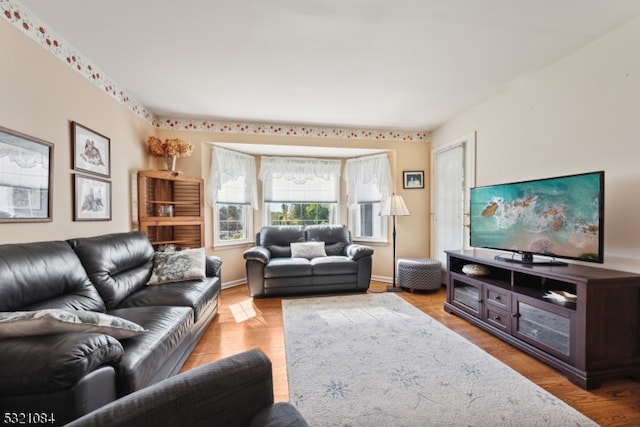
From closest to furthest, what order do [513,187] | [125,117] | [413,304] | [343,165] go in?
1. [513,187]
2. [125,117]
3. [413,304]
4. [343,165]

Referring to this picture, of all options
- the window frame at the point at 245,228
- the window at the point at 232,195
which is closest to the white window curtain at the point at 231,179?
the window at the point at 232,195

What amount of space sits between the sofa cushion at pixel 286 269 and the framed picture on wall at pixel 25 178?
7.03 ft

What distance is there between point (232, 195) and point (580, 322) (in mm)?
4166

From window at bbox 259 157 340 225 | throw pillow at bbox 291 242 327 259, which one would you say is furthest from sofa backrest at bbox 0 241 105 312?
window at bbox 259 157 340 225

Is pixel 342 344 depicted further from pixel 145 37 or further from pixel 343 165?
pixel 343 165

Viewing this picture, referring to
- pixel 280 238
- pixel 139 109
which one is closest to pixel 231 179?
pixel 280 238

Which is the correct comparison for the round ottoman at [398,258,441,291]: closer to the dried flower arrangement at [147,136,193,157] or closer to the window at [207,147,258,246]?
the window at [207,147,258,246]

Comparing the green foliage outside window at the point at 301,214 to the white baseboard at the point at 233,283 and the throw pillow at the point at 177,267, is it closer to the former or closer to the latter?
the white baseboard at the point at 233,283

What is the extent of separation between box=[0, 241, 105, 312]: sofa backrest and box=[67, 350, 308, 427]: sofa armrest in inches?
48.0

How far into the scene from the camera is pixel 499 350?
2.19 meters

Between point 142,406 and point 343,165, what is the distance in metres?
4.53

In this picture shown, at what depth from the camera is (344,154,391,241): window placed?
4484 millimetres

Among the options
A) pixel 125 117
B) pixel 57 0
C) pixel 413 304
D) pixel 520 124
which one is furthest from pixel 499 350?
pixel 125 117

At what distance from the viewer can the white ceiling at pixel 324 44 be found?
1802mm
